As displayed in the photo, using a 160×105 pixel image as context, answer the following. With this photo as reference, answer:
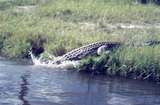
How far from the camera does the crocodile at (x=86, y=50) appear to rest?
110ft

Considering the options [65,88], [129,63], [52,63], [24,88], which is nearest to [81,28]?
[52,63]

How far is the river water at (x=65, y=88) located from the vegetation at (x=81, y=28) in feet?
4.08

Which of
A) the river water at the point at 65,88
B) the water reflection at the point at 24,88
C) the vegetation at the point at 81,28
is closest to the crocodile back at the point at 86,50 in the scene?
the vegetation at the point at 81,28

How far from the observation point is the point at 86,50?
112ft

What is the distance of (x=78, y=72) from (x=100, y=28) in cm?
841

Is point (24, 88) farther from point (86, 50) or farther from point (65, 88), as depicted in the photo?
point (86, 50)

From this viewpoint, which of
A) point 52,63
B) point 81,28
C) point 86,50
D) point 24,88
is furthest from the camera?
point 81,28

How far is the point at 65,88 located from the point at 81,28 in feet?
37.5

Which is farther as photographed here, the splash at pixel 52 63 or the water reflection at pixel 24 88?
the splash at pixel 52 63

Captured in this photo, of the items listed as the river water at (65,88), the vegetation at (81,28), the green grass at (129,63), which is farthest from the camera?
the vegetation at (81,28)

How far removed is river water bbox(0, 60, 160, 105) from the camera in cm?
2650

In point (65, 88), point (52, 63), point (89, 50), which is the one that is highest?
point (89, 50)

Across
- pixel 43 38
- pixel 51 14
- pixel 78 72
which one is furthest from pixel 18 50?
pixel 51 14

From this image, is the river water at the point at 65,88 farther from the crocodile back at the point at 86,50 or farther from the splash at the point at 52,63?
the crocodile back at the point at 86,50
